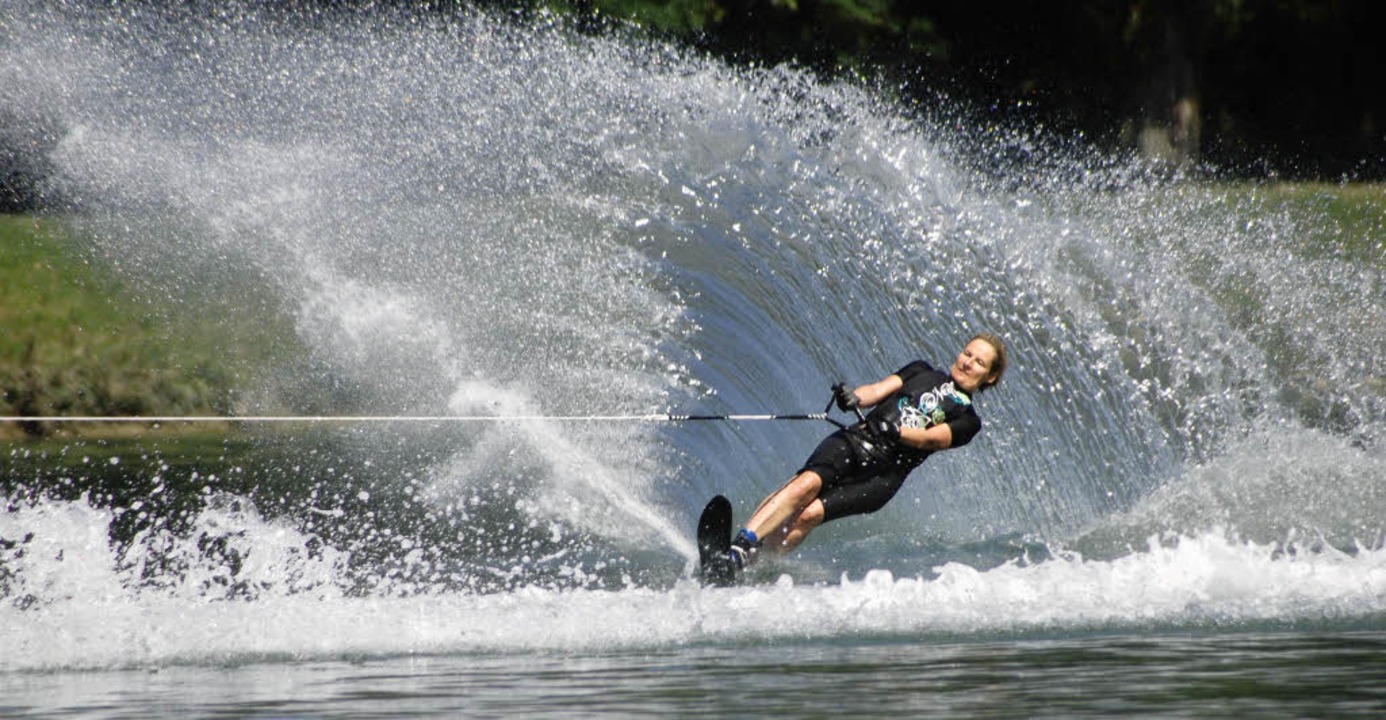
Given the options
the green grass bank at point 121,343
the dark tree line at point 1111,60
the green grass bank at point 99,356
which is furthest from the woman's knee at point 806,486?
the dark tree line at point 1111,60

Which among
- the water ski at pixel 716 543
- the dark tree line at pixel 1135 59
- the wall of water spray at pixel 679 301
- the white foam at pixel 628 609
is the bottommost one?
the white foam at pixel 628 609

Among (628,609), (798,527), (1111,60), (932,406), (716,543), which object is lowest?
(628,609)

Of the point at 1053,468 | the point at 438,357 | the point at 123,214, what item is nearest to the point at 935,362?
the point at 1053,468

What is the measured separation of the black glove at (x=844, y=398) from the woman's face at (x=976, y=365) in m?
0.59

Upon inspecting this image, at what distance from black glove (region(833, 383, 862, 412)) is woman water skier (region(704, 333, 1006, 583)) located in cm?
4

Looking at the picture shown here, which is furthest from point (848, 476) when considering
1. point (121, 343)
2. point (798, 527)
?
point (121, 343)

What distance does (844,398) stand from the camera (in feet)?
29.0

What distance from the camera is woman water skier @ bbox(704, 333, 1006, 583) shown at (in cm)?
912

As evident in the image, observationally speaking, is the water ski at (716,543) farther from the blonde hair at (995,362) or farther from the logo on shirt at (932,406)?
the blonde hair at (995,362)

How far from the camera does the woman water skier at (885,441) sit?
9.12 metres

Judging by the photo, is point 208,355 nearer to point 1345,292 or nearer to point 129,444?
point 129,444

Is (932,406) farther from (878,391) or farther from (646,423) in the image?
(646,423)

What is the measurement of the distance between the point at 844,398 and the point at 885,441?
54cm

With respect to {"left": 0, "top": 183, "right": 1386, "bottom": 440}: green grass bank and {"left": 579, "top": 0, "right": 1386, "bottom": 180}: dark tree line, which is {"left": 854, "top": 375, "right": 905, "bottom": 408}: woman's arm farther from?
{"left": 579, "top": 0, "right": 1386, "bottom": 180}: dark tree line
